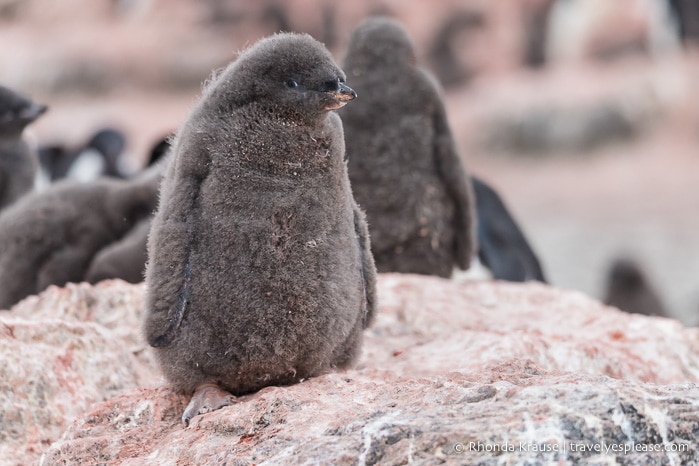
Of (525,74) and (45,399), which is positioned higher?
(45,399)

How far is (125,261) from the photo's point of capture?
6.19 m

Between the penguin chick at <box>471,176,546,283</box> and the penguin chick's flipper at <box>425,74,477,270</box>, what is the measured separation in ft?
6.63

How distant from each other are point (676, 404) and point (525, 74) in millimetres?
21855

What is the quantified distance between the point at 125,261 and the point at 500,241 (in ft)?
13.4

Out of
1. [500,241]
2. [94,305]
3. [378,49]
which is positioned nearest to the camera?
[94,305]

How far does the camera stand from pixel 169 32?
2662 centimetres

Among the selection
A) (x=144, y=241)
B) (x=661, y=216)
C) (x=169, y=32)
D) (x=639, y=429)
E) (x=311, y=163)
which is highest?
(x=311, y=163)

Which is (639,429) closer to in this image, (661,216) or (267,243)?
(267,243)

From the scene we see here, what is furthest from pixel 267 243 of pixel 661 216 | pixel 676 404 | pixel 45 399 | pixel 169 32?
pixel 169 32

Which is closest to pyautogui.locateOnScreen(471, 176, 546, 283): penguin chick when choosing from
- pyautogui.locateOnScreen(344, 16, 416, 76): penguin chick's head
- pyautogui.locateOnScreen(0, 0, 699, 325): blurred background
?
pyautogui.locateOnScreen(344, 16, 416, 76): penguin chick's head

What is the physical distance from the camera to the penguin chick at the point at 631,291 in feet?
38.7

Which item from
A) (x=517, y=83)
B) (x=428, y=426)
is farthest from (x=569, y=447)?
(x=517, y=83)

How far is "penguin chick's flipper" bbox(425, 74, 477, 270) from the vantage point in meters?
6.80

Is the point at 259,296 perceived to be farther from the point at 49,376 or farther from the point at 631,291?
the point at 631,291
